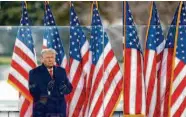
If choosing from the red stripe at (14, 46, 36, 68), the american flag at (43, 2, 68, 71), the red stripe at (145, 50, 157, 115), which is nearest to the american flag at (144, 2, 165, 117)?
the red stripe at (145, 50, 157, 115)

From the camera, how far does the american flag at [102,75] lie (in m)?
7.44

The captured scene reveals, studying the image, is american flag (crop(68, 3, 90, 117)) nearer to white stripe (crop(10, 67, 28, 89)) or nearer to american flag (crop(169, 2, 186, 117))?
white stripe (crop(10, 67, 28, 89))

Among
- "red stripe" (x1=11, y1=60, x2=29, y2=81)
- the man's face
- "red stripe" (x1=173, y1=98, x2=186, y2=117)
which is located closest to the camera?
the man's face

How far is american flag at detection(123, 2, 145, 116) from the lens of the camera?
7.41m

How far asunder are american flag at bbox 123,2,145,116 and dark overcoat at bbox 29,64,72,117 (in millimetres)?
733

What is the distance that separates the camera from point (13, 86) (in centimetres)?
741

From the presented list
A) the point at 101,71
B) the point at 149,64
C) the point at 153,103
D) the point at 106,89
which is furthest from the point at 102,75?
the point at 153,103

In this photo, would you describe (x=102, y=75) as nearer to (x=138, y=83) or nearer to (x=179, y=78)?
(x=138, y=83)

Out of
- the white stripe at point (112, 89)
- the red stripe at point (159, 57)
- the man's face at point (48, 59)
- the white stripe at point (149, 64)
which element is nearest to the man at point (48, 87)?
the man's face at point (48, 59)

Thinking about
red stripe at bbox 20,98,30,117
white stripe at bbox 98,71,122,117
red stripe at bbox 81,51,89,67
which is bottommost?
red stripe at bbox 20,98,30,117

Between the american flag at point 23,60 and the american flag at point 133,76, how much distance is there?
1.06 meters

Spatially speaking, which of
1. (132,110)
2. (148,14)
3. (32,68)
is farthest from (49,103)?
(148,14)

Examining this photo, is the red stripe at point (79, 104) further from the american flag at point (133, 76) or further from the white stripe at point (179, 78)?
the white stripe at point (179, 78)

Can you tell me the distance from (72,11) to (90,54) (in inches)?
21.3
